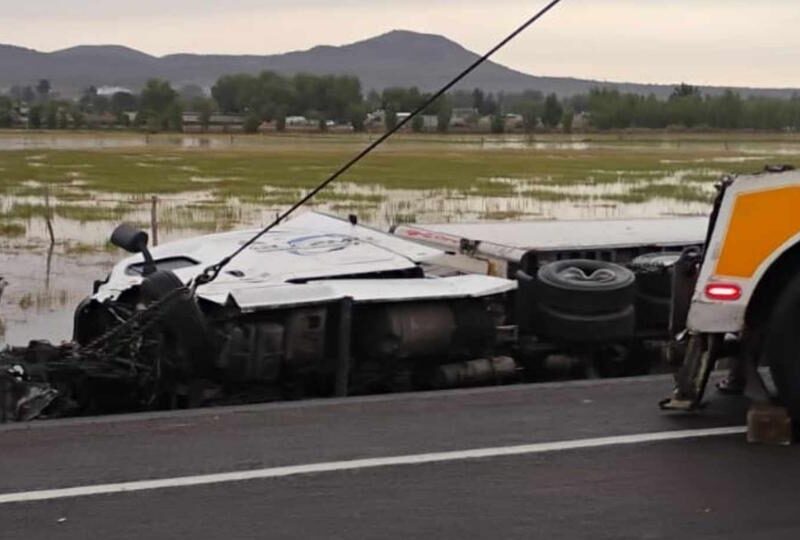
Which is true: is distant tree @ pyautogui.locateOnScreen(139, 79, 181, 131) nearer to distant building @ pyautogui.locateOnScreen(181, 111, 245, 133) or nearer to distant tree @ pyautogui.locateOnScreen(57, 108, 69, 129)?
distant building @ pyautogui.locateOnScreen(181, 111, 245, 133)

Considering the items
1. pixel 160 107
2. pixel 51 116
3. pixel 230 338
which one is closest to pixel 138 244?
pixel 230 338

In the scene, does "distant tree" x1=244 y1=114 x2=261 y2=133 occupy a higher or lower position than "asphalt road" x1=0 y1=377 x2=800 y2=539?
lower

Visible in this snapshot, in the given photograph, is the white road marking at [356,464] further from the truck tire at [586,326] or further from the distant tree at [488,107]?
the distant tree at [488,107]

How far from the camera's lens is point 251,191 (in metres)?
37.7

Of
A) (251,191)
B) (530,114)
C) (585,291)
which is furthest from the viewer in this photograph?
(530,114)

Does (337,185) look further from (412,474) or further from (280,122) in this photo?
→ (280,122)

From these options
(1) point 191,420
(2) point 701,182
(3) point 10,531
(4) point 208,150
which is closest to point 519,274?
(1) point 191,420

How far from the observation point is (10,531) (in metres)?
5.02

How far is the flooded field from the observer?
22.0m

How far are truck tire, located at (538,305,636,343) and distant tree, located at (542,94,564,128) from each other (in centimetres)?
10768

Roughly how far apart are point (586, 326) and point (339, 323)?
190 centimetres

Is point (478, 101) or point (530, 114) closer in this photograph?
point (530, 114)

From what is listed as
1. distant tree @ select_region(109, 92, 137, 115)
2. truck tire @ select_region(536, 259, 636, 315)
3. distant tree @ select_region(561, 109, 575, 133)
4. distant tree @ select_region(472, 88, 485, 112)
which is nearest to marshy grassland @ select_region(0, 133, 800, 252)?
truck tire @ select_region(536, 259, 636, 315)

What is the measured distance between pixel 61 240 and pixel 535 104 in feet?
338
